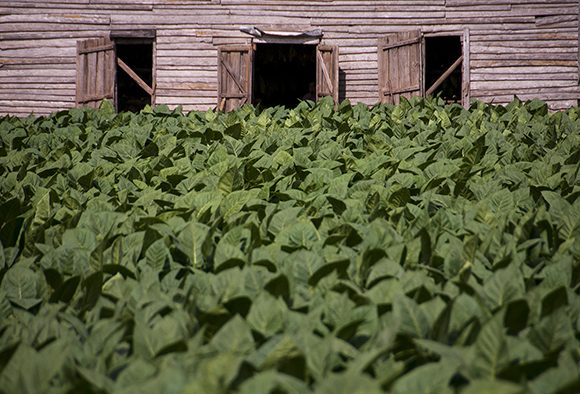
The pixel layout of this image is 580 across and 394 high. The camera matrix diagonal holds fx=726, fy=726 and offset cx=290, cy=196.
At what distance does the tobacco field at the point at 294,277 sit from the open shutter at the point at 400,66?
33.4ft

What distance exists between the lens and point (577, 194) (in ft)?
9.50

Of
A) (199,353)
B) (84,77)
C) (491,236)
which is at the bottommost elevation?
(199,353)

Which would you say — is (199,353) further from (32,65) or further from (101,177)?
(32,65)

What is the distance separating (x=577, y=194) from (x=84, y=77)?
13.1m

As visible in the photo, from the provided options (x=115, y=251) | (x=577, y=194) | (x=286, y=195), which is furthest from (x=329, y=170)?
(x=115, y=251)

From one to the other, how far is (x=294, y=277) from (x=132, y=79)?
719 inches

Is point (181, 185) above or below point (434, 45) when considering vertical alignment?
below

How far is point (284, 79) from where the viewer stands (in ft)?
69.1

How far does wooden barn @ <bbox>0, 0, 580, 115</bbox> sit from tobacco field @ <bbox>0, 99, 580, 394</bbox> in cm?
1099

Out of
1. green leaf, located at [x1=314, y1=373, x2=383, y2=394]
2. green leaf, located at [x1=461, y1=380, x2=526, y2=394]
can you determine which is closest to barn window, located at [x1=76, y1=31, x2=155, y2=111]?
green leaf, located at [x1=314, y1=373, x2=383, y2=394]

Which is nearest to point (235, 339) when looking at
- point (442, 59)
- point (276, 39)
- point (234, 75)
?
point (234, 75)

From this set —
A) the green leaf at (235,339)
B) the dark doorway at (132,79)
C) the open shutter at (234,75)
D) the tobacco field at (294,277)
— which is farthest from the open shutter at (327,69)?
the green leaf at (235,339)

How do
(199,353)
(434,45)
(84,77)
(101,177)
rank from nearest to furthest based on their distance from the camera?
(199,353)
(101,177)
(84,77)
(434,45)

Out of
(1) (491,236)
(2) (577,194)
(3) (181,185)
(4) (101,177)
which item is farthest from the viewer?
(4) (101,177)
